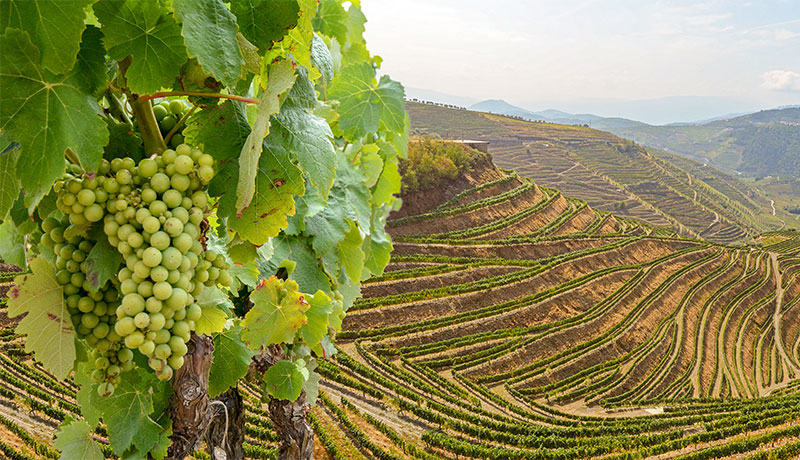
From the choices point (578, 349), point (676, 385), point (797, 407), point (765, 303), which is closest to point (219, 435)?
point (797, 407)

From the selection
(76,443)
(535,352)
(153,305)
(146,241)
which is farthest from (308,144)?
Answer: (535,352)

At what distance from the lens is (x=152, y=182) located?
1.29 metres

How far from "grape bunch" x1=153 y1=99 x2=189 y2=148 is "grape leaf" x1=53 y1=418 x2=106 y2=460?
1.36m

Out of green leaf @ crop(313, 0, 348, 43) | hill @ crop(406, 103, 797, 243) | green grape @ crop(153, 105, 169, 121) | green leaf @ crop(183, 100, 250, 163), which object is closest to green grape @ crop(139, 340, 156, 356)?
green leaf @ crop(183, 100, 250, 163)

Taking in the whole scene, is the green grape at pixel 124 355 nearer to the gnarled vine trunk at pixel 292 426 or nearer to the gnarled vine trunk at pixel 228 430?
the gnarled vine trunk at pixel 228 430

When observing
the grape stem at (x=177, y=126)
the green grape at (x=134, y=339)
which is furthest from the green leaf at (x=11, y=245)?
the green grape at (x=134, y=339)

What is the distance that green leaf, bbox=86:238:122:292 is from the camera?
1374 millimetres

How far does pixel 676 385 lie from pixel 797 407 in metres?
9.39

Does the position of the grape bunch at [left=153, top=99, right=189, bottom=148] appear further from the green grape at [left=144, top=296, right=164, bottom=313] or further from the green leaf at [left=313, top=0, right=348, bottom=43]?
the green leaf at [left=313, top=0, right=348, bottom=43]

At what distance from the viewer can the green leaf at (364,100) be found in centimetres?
249

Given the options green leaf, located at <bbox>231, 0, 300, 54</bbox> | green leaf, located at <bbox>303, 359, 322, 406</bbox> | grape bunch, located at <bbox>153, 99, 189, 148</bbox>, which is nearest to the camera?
green leaf, located at <bbox>231, 0, 300, 54</bbox>

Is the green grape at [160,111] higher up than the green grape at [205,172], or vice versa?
the green grape at [160,111]

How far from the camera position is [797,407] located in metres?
21.8

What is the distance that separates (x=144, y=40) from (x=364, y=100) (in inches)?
55.0
